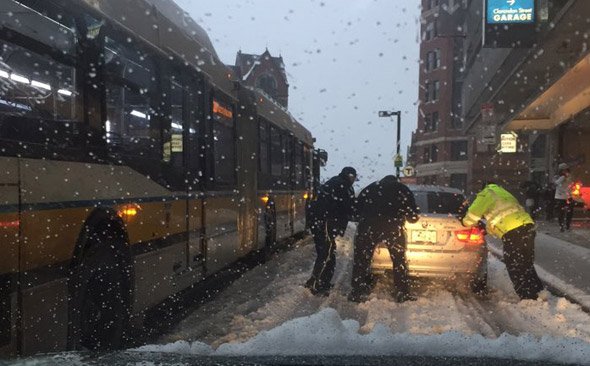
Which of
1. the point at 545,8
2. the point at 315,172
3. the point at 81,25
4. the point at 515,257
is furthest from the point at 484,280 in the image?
the point at 315,172

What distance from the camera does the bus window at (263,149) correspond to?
12.6 m

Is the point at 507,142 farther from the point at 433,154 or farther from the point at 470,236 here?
the point at 433,154

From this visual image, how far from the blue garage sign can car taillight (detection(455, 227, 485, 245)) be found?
348 inches

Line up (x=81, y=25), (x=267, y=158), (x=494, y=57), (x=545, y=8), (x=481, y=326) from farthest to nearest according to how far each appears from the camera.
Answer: (x=494, y=57) < (x=545, y=8) < (x=267, y=158) < (x=481, y=326) < (x=81, y=25)

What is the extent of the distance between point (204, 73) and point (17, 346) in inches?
205

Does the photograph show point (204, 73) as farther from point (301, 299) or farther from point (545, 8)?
point (545, 8)

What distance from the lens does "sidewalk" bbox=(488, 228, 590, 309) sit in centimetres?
956

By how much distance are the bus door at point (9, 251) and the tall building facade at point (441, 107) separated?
2510 inches

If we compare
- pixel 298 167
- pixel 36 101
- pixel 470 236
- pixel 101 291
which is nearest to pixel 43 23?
pixel 36 101

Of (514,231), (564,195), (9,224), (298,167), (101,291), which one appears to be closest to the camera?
(9,224)

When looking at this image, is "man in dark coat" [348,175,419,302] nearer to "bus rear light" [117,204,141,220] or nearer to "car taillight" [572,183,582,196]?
"bus rear light" [117,204,141,220]

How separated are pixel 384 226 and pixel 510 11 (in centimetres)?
997

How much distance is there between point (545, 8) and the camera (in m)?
16.7

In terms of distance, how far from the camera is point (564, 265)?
12.4 m
